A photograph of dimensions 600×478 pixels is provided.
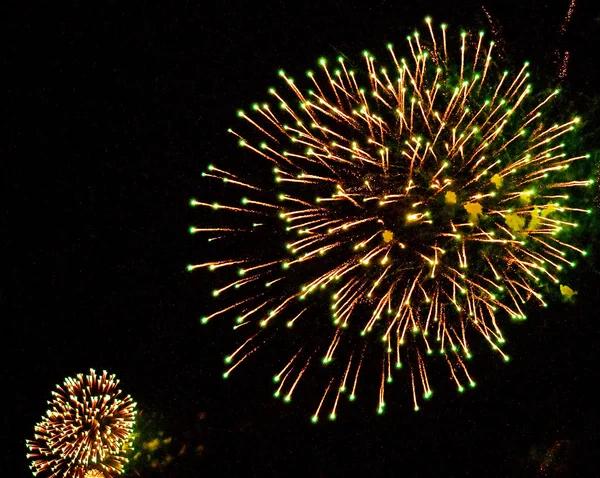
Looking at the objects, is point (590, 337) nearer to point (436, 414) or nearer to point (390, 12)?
point (436, 414)

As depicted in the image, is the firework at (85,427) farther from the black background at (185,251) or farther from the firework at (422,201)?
the firework at (422,201)

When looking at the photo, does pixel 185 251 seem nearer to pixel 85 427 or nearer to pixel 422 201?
pixel 85 427

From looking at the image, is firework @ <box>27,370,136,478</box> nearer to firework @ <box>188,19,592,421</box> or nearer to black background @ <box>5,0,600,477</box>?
black background @ <box>5,0,600,477</box>

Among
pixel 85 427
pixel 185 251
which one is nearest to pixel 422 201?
pixel 185 251

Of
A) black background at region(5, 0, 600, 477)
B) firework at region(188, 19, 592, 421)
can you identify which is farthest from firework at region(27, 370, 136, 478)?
firework at region(188, 19, 592, 421)

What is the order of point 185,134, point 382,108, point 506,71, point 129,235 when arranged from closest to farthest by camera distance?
point 506,71
point 382,108
point 185,134
point 129,235

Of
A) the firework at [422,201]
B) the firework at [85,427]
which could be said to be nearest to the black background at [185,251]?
the firework at [422,201]

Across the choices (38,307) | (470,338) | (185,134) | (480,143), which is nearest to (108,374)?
(38,307)
